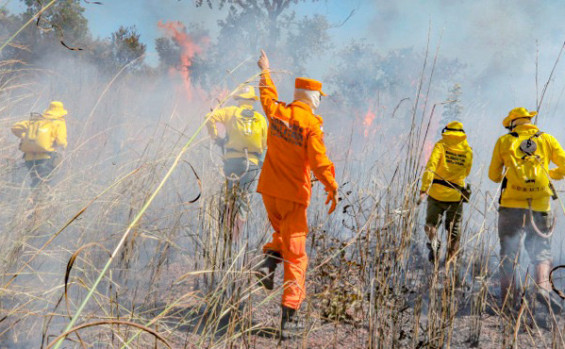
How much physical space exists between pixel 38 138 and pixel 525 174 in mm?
5054

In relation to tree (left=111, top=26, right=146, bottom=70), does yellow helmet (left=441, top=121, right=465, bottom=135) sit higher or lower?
lower

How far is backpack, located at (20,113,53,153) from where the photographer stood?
5352 millimetres

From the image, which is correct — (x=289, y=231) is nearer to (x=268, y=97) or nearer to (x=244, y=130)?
(x=268, y=97)

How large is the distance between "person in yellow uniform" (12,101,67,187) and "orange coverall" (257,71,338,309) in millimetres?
3291

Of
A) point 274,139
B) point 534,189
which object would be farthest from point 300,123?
point 534,189

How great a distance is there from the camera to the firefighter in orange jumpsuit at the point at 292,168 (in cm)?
283

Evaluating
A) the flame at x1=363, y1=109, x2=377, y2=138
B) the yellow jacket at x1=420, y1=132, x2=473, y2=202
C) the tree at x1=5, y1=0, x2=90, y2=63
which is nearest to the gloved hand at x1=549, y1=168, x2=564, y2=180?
the yellow jacket at x1=420, y1=132, x2=473, y2=202

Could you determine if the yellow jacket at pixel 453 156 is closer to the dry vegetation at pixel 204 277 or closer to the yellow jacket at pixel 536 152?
the yellow jacket at pixel 536 152

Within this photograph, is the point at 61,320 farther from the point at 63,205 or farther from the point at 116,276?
the point at 63,205

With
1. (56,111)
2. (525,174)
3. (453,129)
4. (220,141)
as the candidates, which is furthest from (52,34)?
(525,174)

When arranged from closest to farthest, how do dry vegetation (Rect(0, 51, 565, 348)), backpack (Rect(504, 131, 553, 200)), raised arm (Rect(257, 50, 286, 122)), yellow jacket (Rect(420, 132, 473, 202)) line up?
dry vegetation (Rect(0, 51, 565, 348))
raised arm (Rect(257, 50, 286, 122))
backpack (Rect(504, 131, 553, 200))
yellow jacket (Rect(420, 132, 473, 202))

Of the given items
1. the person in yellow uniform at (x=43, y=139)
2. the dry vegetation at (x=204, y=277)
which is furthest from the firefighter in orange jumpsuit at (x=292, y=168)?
the person in yellow uniform at (x=43, y=139)

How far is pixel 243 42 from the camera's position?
52.7 ft

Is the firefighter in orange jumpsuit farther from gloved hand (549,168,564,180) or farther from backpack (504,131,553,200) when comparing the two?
gloved hand (549,168,564,180)
